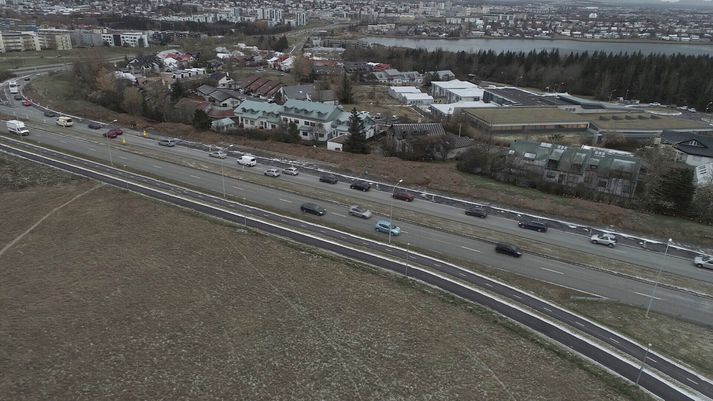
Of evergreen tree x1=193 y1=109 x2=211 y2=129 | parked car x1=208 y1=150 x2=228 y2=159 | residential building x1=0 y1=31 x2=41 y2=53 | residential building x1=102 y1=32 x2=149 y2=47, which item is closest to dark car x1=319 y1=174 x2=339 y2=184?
parked car x1=208 y1=150 x2=228 y2=159

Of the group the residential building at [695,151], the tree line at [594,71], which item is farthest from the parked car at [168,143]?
the tree line at [594,71]

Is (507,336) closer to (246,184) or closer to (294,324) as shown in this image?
(294,324)

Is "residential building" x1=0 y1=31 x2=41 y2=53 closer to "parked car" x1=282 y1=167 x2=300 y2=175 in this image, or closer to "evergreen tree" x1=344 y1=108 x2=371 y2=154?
"evergreen tree" x1=344 y1=108 x2=371 y2=154

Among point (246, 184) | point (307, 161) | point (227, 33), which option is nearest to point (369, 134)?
point (307, 161)

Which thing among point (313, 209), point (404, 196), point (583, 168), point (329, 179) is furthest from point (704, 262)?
point (329, 179)

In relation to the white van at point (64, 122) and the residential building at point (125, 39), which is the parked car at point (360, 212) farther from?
the residential building at point (125, 39)

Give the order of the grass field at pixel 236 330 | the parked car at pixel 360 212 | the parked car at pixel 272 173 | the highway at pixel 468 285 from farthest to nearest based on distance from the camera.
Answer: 1. the parked car at pixel 272 173
2. the parked car at pixel 360 212
3. the highway at pixel 468 285
4. the grass field at pixel 236 330
